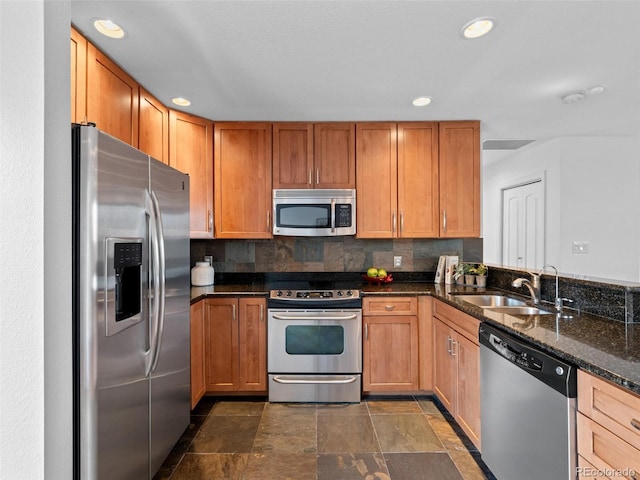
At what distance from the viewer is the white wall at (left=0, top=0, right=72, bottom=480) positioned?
1.02 metres

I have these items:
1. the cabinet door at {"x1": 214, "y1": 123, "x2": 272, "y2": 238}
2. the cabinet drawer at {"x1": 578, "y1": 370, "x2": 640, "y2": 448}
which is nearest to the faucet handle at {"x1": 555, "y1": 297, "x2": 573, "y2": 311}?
the cabinet drawer at {"x1": 578, "y1": 370, "x2": 640, "y2": 448}

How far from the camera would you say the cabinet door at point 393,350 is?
280cm

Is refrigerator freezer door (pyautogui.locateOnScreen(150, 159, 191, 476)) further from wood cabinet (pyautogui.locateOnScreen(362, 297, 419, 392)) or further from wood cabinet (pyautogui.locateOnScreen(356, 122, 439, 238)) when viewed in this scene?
wood cabinet (pyautogui.locateOnScreen(356, 122, 439, 238))

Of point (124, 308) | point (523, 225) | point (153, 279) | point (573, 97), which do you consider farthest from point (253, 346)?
point (523, 225)

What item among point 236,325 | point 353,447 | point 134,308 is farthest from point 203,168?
point 353,447

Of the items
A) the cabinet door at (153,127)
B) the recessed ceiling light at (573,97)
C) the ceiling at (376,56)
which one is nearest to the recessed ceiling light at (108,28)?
the ceiling at (376,56)

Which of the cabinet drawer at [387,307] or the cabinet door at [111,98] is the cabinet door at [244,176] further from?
the cabinet drawer at [387,307]

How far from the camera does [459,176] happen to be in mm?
3123

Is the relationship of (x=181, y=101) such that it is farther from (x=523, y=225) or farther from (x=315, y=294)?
(x=523, y=225)

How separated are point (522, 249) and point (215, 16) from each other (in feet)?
14.1

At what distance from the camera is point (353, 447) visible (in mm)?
2156

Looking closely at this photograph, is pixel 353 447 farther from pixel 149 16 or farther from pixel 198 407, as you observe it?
pixel 149 16

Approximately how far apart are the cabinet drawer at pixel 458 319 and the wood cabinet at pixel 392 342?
0.73 ft

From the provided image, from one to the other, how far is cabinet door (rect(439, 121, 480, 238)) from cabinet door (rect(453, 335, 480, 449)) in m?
1.23
